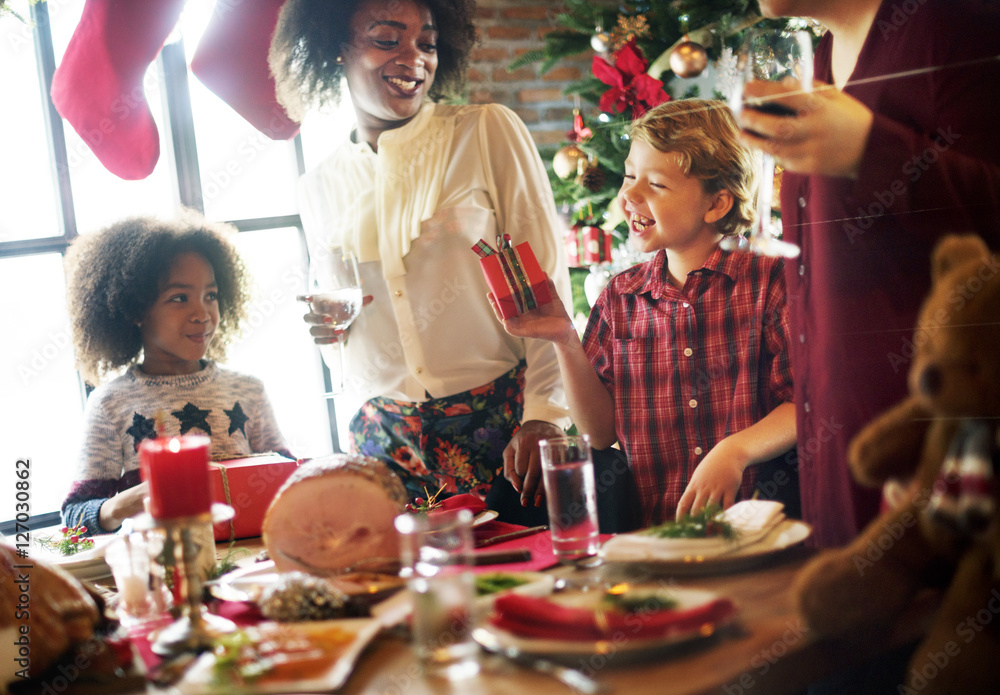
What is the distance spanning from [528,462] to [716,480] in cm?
30

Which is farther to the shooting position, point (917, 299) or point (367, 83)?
point (367, 83)

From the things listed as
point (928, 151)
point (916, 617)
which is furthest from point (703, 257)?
point (916, 617)

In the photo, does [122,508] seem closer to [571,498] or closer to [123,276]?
[123,276]

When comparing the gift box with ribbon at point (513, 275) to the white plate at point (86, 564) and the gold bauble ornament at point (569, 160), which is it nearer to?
the gold bauble ornament at point (569, 160)

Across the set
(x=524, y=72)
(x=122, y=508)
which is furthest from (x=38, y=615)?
(x=524, y=72)

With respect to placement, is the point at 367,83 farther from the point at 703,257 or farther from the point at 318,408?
the point at 318,408

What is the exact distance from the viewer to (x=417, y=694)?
545 mm

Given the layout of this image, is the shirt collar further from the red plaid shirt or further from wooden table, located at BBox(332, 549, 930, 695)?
wooden table, located at BBox(332, 549, 930, 695)

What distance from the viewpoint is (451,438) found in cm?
123

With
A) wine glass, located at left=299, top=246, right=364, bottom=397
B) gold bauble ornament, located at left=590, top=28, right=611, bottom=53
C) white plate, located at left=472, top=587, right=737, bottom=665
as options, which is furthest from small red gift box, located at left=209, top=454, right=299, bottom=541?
gold bauble ornament, located at left=590, top=28, right=611, bottom=53

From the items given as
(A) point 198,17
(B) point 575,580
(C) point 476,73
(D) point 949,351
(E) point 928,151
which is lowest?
(B) point 575,580

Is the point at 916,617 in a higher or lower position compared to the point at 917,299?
lower

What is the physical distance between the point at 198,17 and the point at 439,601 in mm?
1869

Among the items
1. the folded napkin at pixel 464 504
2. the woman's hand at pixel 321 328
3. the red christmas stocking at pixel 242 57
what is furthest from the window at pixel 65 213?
the folded napkin at pixel 464 504
